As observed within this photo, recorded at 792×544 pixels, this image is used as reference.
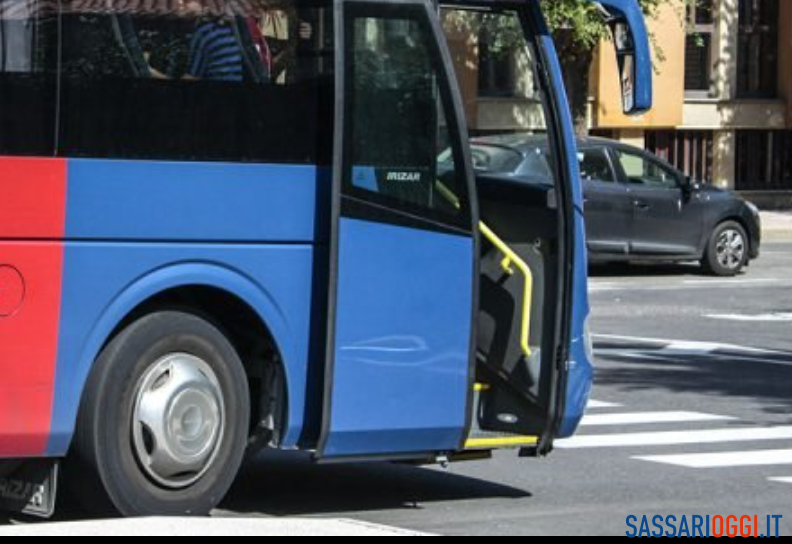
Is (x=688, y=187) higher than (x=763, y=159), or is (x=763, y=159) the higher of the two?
(x=763, y=159)

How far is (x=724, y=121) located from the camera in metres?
41.0

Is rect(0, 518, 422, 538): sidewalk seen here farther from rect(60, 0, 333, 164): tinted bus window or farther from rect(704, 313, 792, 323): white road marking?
rect(704, 313, 792, 323): white road marking

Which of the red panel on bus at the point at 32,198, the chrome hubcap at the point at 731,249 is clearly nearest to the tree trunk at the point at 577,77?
the chrome hubcap at the point at 731,249

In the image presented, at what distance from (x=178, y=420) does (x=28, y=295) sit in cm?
102

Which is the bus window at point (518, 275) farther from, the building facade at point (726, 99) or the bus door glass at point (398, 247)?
the building facade at point (726, 99)

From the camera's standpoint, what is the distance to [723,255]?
86.7ft

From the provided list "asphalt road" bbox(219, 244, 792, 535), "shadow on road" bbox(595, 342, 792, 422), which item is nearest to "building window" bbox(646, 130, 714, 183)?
"asphalt road" bbox(219, 244, 792, 535)

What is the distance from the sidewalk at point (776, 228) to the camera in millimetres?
34188

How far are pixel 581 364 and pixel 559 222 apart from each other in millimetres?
739

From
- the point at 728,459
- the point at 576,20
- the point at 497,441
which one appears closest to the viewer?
the point at 497,441

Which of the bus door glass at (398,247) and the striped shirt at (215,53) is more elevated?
the striped shirt at (215,53)

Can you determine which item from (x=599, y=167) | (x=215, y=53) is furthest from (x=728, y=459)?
(x=599, y=167)

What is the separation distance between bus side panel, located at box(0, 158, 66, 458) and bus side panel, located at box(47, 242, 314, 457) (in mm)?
67

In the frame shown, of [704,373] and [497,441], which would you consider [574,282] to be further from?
[704,373]
